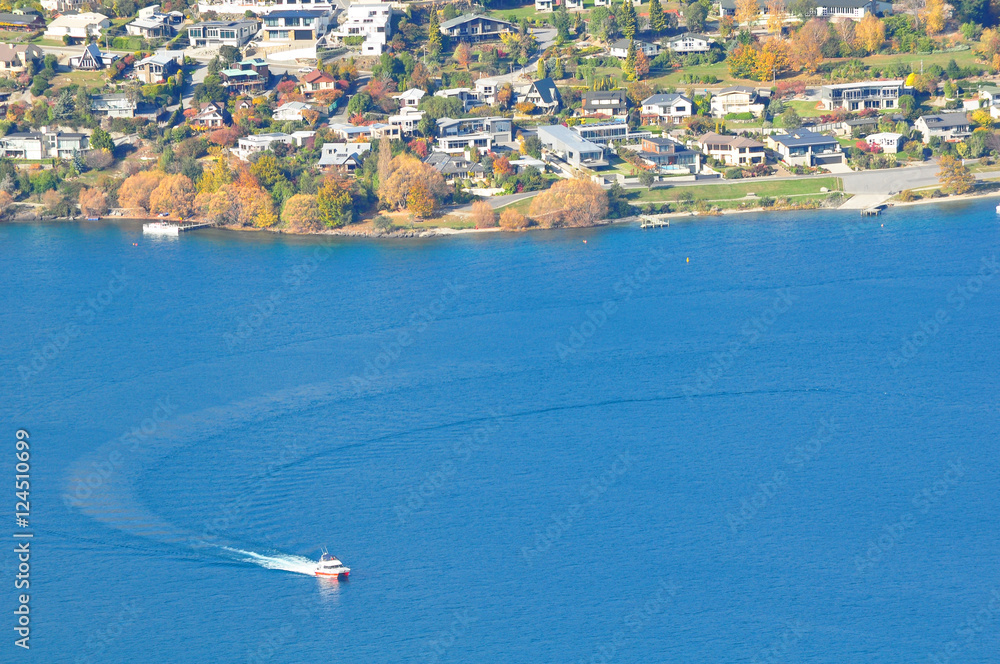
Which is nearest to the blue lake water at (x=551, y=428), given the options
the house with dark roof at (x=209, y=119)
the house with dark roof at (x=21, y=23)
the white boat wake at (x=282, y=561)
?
the white boat wake at (x=282, y=561)

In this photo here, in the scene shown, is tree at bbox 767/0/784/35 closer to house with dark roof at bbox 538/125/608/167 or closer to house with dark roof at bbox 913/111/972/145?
house with dark roof at bbox 913/111/972/145

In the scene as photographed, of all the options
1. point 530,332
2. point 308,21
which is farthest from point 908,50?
point 530,332

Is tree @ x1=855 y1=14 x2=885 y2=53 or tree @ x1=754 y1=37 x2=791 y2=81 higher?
tree @ x1=855 y1=14 x2=885 y2=53

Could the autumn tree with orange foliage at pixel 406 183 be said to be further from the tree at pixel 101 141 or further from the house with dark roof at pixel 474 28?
the house with dark roof at pixel 474 28

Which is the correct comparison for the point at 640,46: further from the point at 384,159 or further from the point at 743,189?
the point at 384,159

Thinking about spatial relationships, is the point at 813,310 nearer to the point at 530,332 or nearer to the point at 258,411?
the point at 530,332

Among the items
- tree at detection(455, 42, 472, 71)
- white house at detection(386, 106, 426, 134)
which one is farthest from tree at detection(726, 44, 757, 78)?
white house at detection(386, 106, 426, 134)
